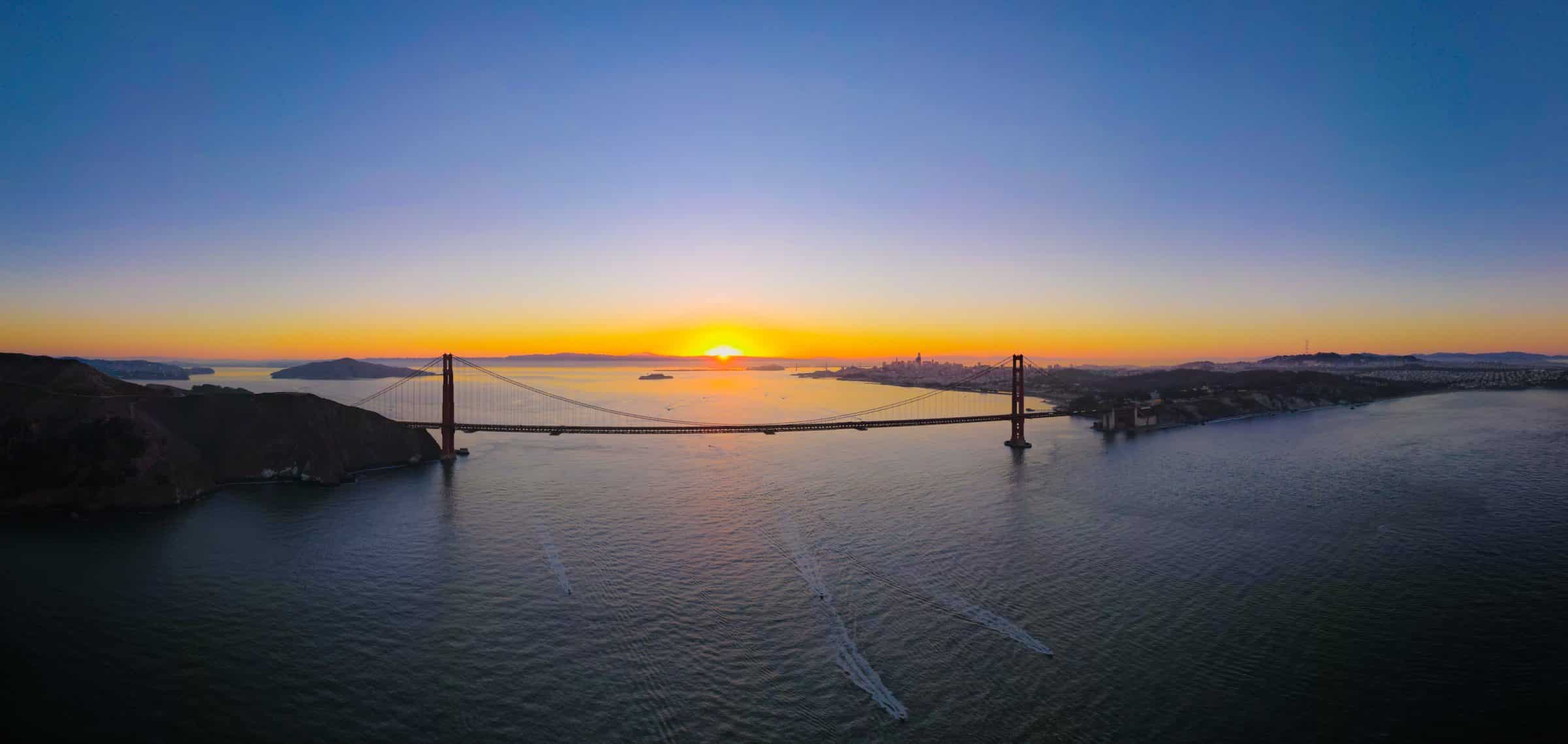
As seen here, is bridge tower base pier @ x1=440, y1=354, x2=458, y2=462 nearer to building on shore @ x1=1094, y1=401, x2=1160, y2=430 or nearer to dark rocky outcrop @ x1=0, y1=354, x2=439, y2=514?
dark rocky outcrop @ x1=0, y1=354, x2=439, y2=514

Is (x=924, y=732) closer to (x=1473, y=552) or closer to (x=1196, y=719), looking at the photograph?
(x=1196, y=719)

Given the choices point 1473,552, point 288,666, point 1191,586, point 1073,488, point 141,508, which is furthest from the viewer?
point 1073,488

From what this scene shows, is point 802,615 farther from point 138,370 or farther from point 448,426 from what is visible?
point 138,370

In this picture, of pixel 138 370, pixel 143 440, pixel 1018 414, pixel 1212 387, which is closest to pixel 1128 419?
pixel 1018 414

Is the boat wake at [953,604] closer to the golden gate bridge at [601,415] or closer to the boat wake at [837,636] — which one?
the boat wake at [837,636]

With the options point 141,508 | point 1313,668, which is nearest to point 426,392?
point 141,508

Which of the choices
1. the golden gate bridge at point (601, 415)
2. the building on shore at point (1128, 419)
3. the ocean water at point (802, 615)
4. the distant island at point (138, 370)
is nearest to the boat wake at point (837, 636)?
the ocean water at point (802, 615)

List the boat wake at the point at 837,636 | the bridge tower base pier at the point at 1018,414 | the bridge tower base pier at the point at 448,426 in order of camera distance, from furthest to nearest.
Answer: the bridge tower base pier at the point at 1018,414
the bridge tower base pier at the point at 448,426
the boat wake at the point at 837,636
